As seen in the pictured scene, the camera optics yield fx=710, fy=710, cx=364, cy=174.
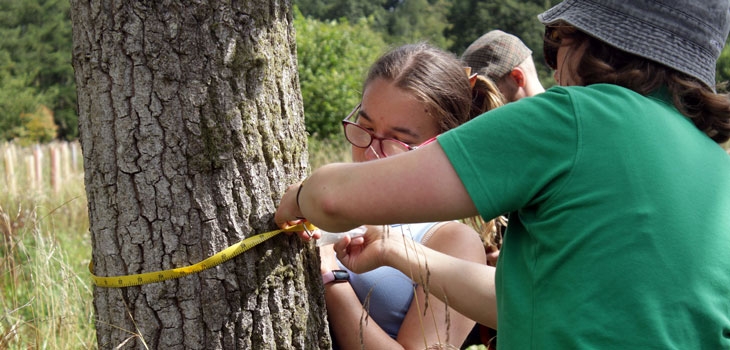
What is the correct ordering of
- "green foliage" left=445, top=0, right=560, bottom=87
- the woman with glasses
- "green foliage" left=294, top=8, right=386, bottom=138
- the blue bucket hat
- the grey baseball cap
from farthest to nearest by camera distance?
1. "green foliage" left=445, top=0, right=560, bottom=87
2. "green foliage" left=294, top=8, right=386, bottom=138
3. the grey baseball cap
4. the woman with glasses
5. the blue bucket hat

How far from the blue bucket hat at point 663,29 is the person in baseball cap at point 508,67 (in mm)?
A: 2324

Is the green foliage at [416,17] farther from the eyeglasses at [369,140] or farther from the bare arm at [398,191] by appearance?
the bare arm at [398,191]

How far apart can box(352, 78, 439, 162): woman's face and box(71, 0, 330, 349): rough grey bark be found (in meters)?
0.48

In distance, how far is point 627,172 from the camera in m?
1.19

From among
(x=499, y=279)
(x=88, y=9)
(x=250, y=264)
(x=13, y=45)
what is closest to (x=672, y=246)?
(x=499, y=279)

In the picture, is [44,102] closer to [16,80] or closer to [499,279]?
[16,80]

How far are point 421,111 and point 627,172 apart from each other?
3.67 feet

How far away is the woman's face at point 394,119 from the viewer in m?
2.21

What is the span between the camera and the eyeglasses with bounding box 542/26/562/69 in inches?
57.1

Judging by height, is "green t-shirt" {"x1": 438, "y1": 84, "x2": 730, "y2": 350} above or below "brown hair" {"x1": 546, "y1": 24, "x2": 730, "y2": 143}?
below

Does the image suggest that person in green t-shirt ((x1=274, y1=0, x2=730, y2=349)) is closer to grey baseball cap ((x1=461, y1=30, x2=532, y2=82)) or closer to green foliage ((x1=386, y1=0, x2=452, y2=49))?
grey baseball cap ((x1=461, y1=30, x2=532, y2=82))

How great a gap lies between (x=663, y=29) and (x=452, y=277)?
2.78 ft

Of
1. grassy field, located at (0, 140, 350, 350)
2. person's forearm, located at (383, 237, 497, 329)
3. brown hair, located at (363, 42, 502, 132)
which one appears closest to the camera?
person's forearm, located at (383, 237, 497, 329)

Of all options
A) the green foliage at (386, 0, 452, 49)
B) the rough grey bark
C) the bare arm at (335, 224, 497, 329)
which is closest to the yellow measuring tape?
the rough grey bark
